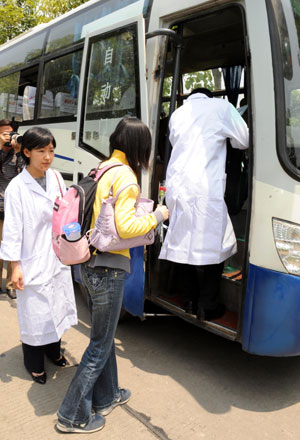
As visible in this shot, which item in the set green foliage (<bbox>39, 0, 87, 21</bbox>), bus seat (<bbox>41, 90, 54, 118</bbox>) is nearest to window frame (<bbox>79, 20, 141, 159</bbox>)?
bus seat (<bbox>41, 90, 54, 118</bbox>)

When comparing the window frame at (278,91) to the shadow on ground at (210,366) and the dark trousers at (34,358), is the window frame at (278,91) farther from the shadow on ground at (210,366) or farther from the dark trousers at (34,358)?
the dark trousers at (34,358)

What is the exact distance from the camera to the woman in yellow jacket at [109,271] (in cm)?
221

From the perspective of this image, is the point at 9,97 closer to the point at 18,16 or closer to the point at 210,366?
the point at 210,366

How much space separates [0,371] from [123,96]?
2385mm

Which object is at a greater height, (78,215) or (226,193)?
(226,193)

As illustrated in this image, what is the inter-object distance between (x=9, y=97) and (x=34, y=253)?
4.55 metres

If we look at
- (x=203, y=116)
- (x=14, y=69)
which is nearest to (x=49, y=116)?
(x=14, y=69)

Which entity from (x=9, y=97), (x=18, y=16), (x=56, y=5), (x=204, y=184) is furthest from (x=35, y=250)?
(x=18, y=16)

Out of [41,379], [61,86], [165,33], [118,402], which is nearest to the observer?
[118,402]

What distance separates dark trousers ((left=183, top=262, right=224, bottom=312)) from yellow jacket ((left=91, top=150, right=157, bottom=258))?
1118mm

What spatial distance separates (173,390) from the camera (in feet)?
9.87

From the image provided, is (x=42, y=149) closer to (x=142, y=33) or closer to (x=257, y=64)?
(x=142, y=33)

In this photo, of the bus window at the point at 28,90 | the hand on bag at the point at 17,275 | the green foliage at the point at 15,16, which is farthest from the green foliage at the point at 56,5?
the hand on bag at the point at 17,275

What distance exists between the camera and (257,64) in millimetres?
2709
